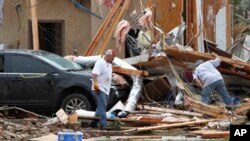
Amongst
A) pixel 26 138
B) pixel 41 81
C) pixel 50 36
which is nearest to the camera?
pixel 26 138

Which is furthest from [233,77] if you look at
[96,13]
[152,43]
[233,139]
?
[233,139]

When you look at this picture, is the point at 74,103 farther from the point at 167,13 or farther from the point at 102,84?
the point at 167,13

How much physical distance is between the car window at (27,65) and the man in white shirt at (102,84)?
8.11ft

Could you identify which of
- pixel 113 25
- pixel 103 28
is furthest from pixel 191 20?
pixel 103 28

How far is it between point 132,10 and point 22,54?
6.99 meters

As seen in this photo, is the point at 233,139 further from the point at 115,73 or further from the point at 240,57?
the point at 240,57

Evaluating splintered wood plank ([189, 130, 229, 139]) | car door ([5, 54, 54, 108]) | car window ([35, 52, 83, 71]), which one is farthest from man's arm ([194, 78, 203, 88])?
splintered wood plank ([189, 130, 229, 139])

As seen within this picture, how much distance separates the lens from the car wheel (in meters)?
16.2

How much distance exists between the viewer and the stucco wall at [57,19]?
80.3 ft

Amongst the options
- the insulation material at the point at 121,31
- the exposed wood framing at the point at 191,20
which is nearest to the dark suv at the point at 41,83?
the insulation material at the point at 121,31

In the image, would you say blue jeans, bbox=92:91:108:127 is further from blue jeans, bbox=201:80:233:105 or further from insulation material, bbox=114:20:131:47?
insulation material, bbox=114:20:131:47

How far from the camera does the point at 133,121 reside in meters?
14.9

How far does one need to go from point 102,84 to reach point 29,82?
9.62ft

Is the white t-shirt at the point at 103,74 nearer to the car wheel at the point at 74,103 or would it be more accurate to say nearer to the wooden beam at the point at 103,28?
the car wheel at the point at 74,103
